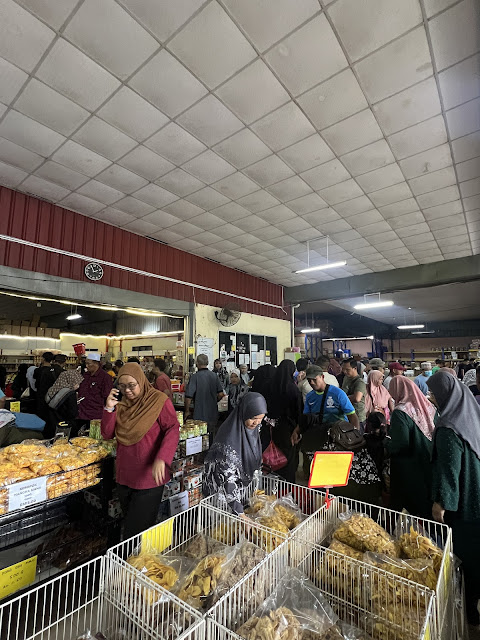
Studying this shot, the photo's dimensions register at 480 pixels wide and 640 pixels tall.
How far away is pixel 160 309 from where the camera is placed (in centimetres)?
602

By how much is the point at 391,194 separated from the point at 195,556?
4.59 m

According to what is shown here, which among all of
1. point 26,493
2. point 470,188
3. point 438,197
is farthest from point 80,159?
point 470,188

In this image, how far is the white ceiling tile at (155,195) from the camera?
4316 millimetres

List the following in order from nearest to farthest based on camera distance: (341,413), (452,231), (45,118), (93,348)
A: (45,118), (341,413), (452,231), (93,348)

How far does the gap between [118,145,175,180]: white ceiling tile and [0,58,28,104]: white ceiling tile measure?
106 centimetres

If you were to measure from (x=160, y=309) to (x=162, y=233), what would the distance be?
1.31 meters

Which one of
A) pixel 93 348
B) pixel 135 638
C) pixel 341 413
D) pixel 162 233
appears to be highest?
pixel 162 233

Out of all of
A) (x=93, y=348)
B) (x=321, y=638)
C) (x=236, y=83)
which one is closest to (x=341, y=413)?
(x=321, y=638)

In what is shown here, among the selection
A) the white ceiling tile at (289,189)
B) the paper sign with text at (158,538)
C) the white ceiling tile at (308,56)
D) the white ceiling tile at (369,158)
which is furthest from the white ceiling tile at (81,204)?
the paper sign with text at (158,538)

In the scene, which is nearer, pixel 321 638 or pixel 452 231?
pixel 321 638

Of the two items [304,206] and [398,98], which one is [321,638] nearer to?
[398,98]

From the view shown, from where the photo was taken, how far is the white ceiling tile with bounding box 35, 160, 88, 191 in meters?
3.80

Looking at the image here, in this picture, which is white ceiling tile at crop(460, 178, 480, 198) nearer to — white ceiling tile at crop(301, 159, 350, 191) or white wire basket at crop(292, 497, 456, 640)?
white ceiling tile at crop(301, 159, 350, 191)

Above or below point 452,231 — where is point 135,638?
below
